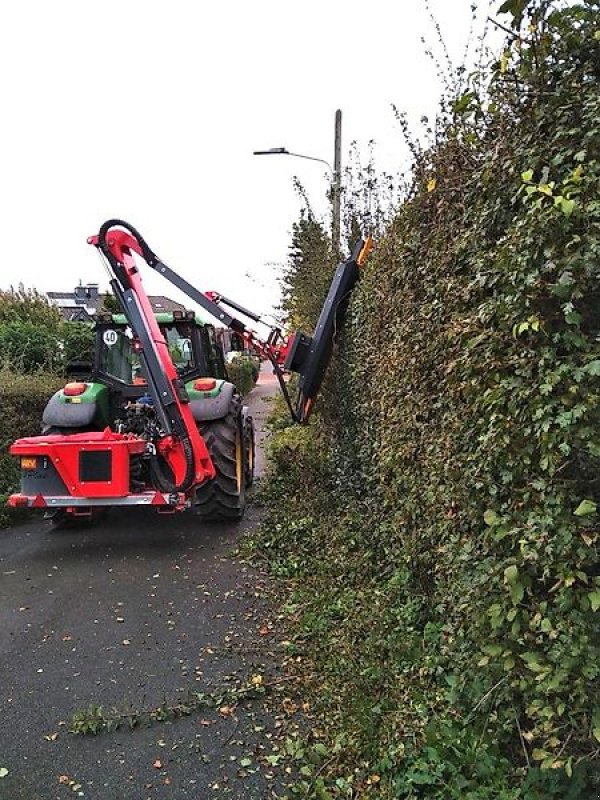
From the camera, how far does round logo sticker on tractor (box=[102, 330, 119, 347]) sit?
7684 millimetres

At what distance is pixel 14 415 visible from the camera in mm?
8117

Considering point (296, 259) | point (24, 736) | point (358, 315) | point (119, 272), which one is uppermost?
point (296, 259)

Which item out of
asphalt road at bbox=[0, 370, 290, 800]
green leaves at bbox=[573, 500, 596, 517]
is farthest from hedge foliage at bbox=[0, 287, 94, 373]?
green leaves at bbox=[573, 500, 596, 517]

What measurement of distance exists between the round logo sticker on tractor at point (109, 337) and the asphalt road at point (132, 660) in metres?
2.07

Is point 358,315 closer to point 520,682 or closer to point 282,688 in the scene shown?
point 282,688

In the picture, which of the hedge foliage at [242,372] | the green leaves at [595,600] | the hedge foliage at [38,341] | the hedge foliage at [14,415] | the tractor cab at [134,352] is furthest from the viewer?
the hedge foliage at [242,372]

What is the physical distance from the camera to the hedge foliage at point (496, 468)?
212 centimetres

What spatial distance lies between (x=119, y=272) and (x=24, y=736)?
13.8ft

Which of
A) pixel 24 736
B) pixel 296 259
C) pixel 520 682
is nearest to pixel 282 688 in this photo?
pixel 24 736

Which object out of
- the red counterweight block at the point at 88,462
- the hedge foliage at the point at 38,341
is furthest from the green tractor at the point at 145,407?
the hedge foliage at the point at 38,341

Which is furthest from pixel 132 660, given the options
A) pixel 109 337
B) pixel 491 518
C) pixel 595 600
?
pixel 109 337

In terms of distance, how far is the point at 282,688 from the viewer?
12.4ft

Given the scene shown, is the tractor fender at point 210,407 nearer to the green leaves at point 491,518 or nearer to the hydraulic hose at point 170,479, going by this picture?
the hydraulic hose at point 170,479

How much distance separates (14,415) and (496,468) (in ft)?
22.7
